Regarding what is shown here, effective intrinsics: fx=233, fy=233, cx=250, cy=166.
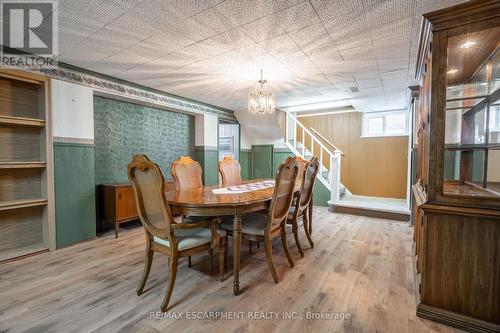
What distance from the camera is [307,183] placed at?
2.80 metres

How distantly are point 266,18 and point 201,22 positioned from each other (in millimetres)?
550

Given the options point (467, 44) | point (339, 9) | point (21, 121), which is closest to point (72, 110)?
point (21, 121)

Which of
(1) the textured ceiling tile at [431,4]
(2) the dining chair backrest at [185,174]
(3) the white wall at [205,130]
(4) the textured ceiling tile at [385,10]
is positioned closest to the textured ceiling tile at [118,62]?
(2) the dining chair backrest at [185,174]

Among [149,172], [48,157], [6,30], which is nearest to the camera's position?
[149,172]

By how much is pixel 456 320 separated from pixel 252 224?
158 centimetres

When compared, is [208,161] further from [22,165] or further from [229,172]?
[22,165]

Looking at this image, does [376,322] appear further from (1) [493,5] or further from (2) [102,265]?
(2) [102,265]

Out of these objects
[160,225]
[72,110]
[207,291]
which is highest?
[72,110]

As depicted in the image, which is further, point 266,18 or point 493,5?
point 266,18

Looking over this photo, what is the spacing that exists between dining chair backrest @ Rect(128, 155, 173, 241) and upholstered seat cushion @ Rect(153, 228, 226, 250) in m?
0.08

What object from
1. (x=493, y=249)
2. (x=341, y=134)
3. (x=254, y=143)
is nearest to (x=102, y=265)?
(x=493, y=249)

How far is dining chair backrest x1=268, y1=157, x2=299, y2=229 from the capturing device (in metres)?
2.01

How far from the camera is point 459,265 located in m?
1.55

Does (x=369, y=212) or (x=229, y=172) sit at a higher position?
(x=229, y=172)
